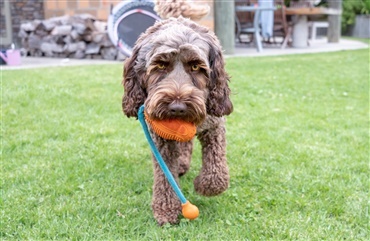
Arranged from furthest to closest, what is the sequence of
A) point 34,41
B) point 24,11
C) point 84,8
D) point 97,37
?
point 24,11, point 84,8, point 34,41, point 97,37

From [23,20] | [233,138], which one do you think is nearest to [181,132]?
[233,138]

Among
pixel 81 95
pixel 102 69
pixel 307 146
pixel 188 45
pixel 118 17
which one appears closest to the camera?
pixel 188 45

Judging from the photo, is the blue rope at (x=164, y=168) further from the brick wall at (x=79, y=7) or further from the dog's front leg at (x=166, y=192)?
the brick wall at (x=79, y=7)

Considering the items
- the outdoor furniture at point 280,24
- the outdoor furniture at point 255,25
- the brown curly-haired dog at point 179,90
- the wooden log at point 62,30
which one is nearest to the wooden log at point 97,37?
the wooden log at point 62,30

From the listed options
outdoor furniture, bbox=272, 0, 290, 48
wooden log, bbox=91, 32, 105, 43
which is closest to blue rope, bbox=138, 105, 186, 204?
wooden log, bbox=91, 32, 105, 43

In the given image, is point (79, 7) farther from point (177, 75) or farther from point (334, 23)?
point (334, 23)

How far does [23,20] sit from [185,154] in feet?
34.7

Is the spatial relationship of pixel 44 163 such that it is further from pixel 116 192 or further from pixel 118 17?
pixel 118 17

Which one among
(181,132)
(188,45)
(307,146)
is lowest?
(307,146)

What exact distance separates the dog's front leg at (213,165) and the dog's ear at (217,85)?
0.27 meters

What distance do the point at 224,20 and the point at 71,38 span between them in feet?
12.7

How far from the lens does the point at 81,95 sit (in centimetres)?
677

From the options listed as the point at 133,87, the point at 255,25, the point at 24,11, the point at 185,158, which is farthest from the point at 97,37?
the point at 133,87

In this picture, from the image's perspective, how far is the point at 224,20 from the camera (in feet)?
37.4
